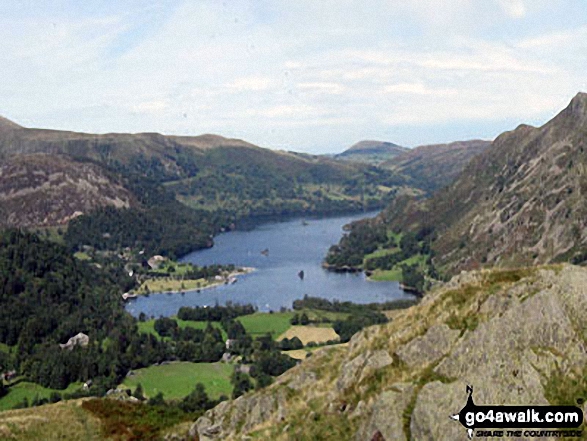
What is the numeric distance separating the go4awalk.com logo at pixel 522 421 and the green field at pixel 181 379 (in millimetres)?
121834

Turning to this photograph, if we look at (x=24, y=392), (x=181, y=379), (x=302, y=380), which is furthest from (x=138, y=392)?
(x=302, y=380)

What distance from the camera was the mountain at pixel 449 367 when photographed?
3378 centimetres

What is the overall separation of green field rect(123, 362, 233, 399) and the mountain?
352 feet

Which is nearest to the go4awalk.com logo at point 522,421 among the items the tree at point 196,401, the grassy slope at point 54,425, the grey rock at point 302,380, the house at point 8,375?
the grey rock at point 302,380

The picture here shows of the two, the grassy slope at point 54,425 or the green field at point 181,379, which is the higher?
→ the grassy slope at point 54,425

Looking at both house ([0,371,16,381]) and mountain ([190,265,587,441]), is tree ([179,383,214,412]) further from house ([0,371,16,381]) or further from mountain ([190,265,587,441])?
mountain ([190,265,587,441])

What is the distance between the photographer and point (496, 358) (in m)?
35.8

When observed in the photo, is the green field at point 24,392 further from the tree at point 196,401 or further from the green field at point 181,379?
the tree at point 196,401

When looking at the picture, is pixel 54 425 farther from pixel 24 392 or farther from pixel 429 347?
pixel 24 392

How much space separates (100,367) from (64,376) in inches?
420

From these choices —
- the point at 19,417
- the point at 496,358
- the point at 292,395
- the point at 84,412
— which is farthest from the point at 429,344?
the point at 19,417

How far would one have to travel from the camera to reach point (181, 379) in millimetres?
164500

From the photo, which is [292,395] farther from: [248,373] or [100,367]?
[100,367]

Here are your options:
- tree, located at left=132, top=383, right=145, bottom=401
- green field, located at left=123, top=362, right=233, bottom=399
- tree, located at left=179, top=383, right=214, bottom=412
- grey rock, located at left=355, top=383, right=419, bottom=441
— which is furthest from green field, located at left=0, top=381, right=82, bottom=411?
grey rock, located at left=355, top=383, right=419, bottom=441
